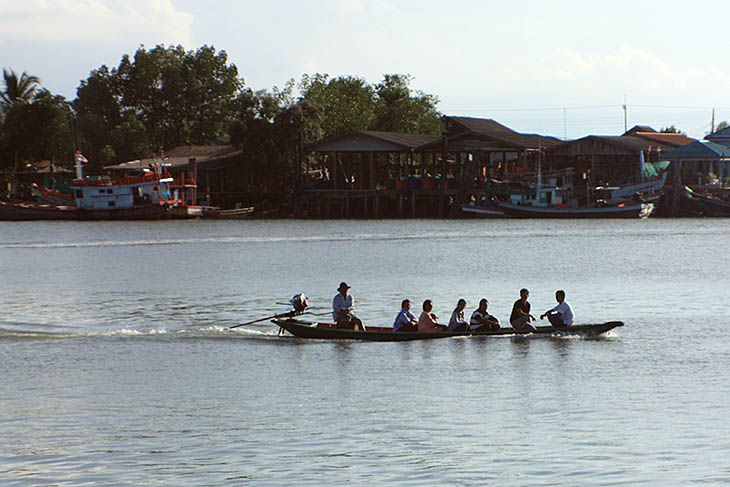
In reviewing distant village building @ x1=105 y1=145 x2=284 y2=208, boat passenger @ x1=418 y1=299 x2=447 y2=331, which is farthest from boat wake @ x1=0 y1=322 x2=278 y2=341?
distant village building @ x1=105 y1=145 x2=284 y2=208

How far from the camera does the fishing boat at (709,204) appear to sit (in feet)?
263

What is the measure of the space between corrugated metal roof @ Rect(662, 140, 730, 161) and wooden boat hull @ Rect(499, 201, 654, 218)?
4.74 metres

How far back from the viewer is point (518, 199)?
80.1 meters

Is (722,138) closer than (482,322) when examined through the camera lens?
No

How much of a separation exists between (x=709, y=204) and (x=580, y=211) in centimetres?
1146

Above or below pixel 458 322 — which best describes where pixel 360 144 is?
above

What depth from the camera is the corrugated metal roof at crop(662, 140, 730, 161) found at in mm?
79188

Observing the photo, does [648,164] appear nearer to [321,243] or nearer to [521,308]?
[321,243]

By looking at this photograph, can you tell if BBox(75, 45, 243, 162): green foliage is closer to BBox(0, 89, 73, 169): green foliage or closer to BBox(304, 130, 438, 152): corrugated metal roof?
BBox(0, 89, 73, 169): green foliage

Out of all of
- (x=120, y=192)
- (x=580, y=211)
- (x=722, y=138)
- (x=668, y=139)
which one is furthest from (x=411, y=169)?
(x=722, y=138)

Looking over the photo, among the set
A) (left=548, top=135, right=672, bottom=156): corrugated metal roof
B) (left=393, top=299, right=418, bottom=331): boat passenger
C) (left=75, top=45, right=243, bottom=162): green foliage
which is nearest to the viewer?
(left=393, top=299, right=418, bottom=331): boat passenger

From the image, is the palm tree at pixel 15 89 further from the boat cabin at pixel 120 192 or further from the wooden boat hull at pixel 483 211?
the wooden boat hull at pixel 483 211

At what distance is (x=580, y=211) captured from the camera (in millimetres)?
78625

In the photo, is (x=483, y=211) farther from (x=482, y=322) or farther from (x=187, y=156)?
(x=482, y=322)
